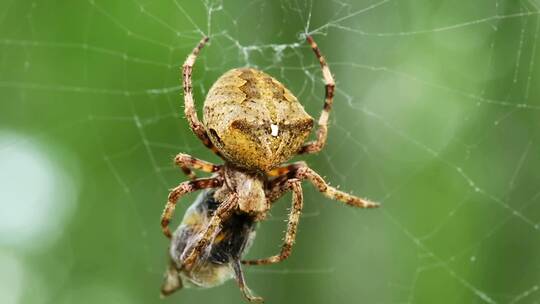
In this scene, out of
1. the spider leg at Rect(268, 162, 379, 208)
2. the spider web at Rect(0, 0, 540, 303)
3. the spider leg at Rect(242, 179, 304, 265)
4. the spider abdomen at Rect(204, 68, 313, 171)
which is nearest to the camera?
the spider abdomen at Rect(204, 68, 313, 171)

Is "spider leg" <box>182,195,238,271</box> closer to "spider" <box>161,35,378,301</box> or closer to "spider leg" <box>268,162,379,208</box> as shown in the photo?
"spider" <box>161,35,378,301</box>

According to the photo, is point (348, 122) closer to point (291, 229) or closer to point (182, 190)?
point (291, 229)

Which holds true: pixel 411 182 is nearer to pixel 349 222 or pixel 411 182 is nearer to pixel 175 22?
pixel 349 222

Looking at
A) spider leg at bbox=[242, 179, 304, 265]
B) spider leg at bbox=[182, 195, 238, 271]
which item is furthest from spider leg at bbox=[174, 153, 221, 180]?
spider leg at bbox=[242, 179, 304, 265]

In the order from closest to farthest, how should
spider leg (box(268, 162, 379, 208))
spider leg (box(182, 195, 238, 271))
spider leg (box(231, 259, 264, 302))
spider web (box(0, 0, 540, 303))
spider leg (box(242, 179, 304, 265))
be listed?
spider leg (box(231, 259, 264, 302)) → spider leg (box(182, 195, 238, 271)) → spider leg (box(242, 179, 304, 265)) → spider leg (box(268, 162, 379, 208)) → spider web (box(0, 0, 540, 303))

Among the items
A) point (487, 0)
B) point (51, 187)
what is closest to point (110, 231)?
point (51, 187)

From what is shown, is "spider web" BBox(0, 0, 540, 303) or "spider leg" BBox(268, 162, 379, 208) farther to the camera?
"spider web" BBox(0, 0, 540, 303)

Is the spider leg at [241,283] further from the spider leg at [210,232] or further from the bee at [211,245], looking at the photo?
the spider leg at [210,232]
